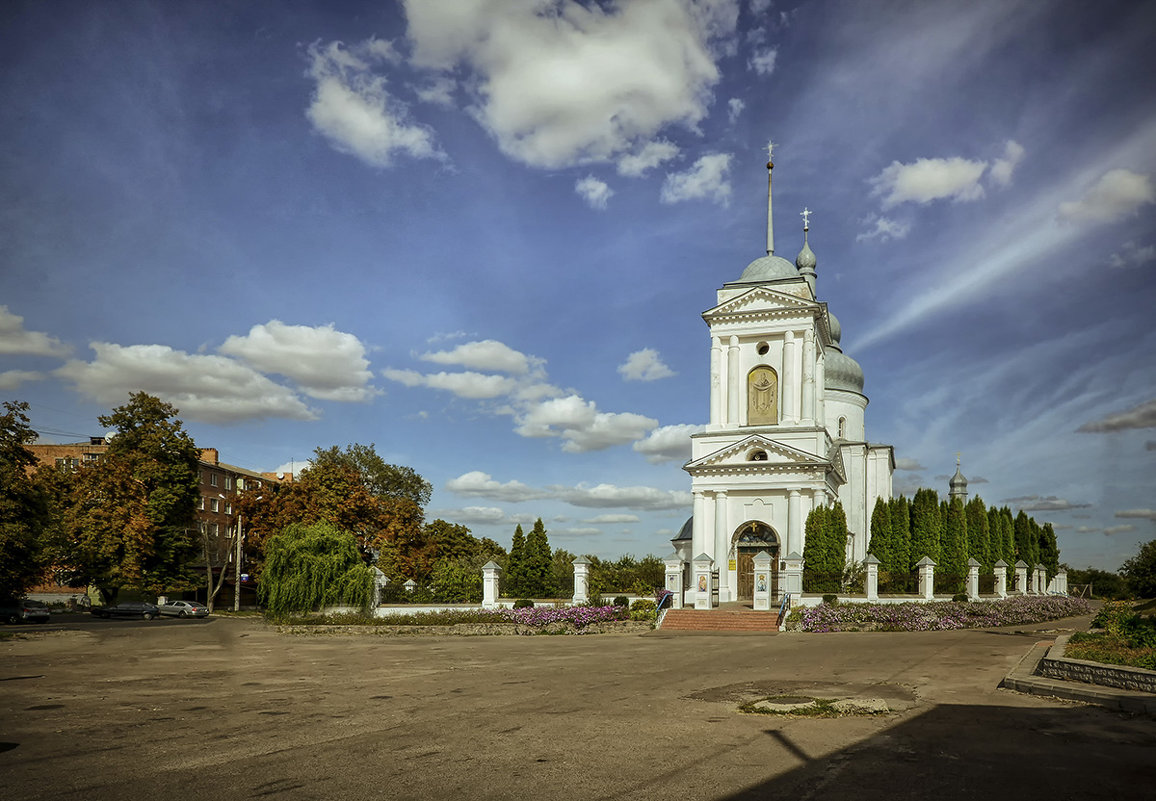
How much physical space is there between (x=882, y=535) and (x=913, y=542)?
5.51 ft

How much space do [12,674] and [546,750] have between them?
13067 mm

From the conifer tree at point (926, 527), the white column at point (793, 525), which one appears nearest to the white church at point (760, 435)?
the white column at point (793, 525)

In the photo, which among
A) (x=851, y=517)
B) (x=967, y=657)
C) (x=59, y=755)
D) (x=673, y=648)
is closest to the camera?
(x=59, y=755)

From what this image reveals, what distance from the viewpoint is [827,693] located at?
1259 centimetres

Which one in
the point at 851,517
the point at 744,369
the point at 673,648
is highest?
the point at 744,369

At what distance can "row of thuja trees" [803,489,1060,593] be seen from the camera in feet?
122

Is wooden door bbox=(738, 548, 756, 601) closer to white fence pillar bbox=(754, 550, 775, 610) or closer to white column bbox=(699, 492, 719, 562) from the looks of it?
white column bbox=(699, 492, 719, 562)

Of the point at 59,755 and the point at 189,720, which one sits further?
the point at 189,720

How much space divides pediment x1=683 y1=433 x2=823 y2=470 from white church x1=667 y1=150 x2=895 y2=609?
51 mm

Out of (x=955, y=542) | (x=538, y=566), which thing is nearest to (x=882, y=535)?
(x=955, y=542)

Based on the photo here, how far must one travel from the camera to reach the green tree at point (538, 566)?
125 ft

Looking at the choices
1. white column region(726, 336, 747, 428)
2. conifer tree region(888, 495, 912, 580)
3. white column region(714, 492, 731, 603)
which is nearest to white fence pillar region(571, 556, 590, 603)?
white column region(714, 492, 731, 603)

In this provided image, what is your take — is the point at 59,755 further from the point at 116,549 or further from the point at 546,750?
the point at 116,549

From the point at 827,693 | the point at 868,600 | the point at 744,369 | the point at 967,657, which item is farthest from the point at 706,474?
the point at 827,693
